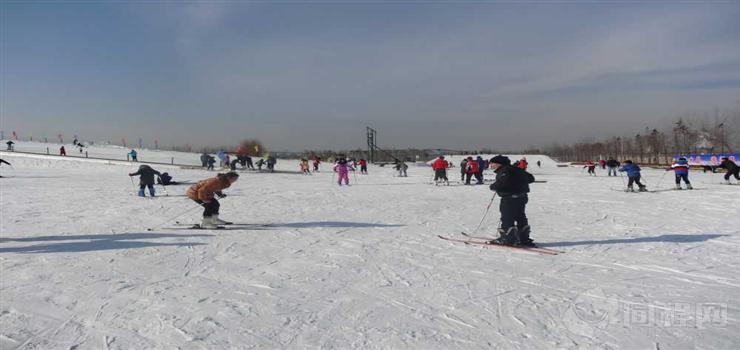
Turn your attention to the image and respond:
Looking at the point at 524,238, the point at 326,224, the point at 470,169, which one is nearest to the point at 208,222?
the point at 326,224

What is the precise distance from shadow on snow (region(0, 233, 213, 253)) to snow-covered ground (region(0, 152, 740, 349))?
50 millimetres

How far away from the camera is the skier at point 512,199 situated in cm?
755

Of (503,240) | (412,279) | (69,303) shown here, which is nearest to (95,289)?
(69,303)

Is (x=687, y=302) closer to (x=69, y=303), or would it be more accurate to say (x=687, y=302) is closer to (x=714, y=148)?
(x=69, y=303)

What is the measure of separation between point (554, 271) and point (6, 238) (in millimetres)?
9666

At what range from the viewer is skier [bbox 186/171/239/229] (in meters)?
9.59

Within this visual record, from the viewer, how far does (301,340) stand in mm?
3939

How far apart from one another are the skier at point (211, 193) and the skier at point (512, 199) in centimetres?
533

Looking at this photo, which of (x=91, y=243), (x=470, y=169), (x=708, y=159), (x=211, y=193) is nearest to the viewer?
(x=91, y=243)

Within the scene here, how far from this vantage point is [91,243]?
26.6ft

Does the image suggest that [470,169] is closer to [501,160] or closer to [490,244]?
[501,160]

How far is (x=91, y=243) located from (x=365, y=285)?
5.54 metres

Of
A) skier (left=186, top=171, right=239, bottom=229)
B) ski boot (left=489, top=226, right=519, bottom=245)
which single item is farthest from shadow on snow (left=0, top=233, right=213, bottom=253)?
ski boot (left=489, top=226, right=519, bottom=245)

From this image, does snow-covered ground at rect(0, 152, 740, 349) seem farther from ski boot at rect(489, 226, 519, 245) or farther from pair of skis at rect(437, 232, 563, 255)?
ski boot at rect(489, 226, 519, 245)
